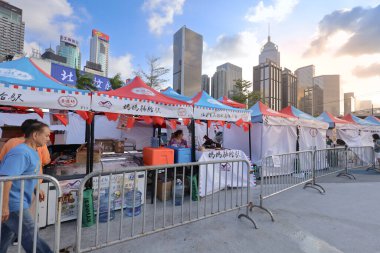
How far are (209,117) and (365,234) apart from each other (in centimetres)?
416

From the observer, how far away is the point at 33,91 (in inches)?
137

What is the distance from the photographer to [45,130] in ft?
8.32

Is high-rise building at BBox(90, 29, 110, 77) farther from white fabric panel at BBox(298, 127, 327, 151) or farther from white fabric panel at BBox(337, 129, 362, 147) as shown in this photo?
white fabric panel at BBox(298, 127, 327, 151)

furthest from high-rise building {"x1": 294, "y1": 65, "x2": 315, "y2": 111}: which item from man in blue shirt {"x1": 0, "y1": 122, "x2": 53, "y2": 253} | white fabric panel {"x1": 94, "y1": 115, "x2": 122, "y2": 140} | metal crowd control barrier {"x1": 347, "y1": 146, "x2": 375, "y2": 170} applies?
man in blue shirt {"x1": 0, "y1": 122, "x2": 53, "y2": 253}

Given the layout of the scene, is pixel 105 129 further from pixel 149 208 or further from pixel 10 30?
pixel 10 30

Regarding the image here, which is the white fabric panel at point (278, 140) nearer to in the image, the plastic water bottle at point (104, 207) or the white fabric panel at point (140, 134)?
the white fabric panel at point (140, 134)

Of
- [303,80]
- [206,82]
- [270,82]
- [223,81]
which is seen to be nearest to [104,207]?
[270,82]

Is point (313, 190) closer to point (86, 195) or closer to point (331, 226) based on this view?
point (331, 226)

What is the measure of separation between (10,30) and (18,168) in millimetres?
57830

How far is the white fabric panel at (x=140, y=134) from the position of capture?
29.4 ft

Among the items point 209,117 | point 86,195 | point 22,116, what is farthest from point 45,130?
point 22,116

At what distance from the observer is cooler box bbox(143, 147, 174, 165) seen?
5172 millimetres

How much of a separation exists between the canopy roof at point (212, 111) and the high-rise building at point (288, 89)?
5247 centimetres

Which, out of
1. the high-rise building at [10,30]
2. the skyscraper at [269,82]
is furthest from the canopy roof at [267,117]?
the high-rise building at [10,30]
